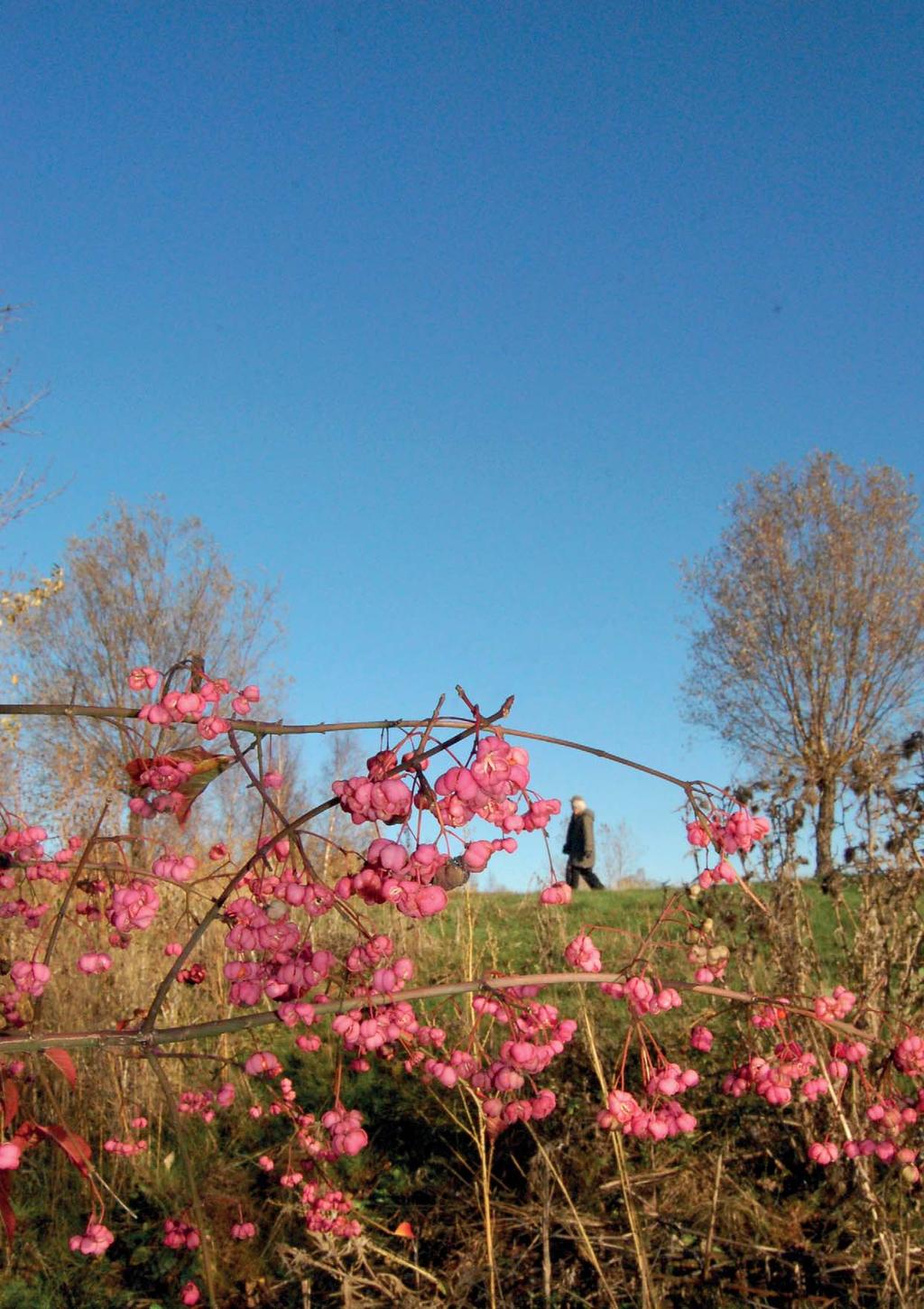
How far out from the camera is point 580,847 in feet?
47.3

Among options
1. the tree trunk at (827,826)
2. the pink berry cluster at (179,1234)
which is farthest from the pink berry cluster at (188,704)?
the tree trunk at (827,826)

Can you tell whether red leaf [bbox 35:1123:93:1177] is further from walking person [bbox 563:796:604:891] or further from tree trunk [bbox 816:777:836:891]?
walking person [bbox 563:796:604:891]

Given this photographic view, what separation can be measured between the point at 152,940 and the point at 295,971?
465cm

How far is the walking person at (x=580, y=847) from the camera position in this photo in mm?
14250

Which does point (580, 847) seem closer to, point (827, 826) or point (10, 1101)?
point (827, 826)

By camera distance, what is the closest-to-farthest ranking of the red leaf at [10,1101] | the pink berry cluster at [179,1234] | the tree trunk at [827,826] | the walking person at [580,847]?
the red leaf at [10,1101], the pink berry cluster at [179,1234], the tree trunk at [827,826], the walking person at [580,847]

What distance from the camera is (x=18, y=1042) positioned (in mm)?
1375

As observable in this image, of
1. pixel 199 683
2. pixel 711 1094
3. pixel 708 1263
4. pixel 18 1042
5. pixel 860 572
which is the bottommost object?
pixel 708 1263

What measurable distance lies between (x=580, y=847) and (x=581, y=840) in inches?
3.6

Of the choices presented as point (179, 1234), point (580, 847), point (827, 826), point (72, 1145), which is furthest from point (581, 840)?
point (72, 1145)

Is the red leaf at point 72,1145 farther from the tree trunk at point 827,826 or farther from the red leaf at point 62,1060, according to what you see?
the tree trunk at point 827,826

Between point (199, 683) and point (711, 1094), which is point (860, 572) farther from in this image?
point (199, 683)

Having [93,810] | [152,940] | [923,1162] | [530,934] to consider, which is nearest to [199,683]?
[923,1162]

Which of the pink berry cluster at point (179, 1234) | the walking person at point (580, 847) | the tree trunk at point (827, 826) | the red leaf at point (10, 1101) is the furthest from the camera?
the walking person at point (580, 847)
